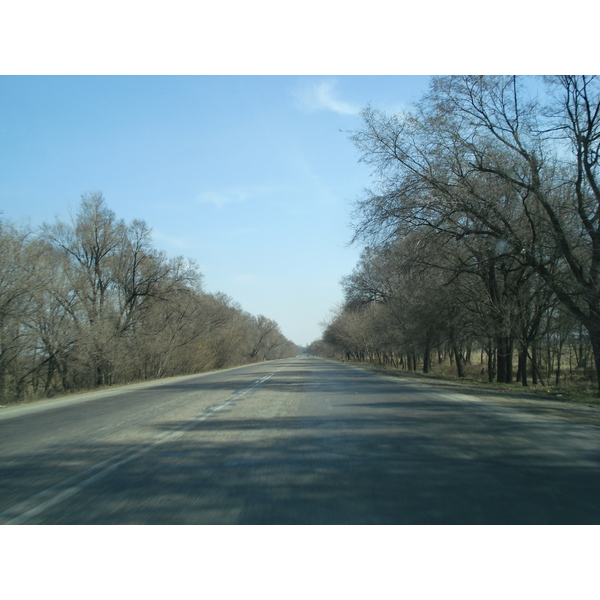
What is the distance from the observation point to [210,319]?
66.6 m

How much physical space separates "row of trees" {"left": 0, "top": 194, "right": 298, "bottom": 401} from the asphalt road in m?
16.2

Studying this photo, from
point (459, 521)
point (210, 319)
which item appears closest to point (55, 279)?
point (459, 521)

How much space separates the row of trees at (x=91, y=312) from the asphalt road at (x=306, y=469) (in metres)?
16.2

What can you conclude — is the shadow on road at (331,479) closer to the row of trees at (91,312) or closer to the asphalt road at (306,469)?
the asphalt road at (306,469)

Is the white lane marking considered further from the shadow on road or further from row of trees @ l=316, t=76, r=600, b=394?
row of trees @ l=316, t=76, r=600, b=394

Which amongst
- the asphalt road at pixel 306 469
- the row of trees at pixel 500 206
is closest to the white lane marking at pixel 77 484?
the asphalt road at pixel 306 469

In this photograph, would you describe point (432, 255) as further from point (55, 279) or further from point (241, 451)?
point (55, 279)

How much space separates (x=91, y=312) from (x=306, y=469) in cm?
3085

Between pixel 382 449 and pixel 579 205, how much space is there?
16197 millimetres

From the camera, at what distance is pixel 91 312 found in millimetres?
33469

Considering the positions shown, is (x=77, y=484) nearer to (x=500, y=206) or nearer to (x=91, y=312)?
(x=500, y=206)

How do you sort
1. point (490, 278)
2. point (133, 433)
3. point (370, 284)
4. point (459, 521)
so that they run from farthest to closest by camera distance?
point (370, 284) → point (490, 278) → point (133, 433) → point (459, 521)

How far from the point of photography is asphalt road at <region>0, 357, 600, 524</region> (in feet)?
15.1

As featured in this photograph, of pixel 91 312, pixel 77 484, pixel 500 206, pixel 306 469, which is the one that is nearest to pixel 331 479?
pixel 306 469
